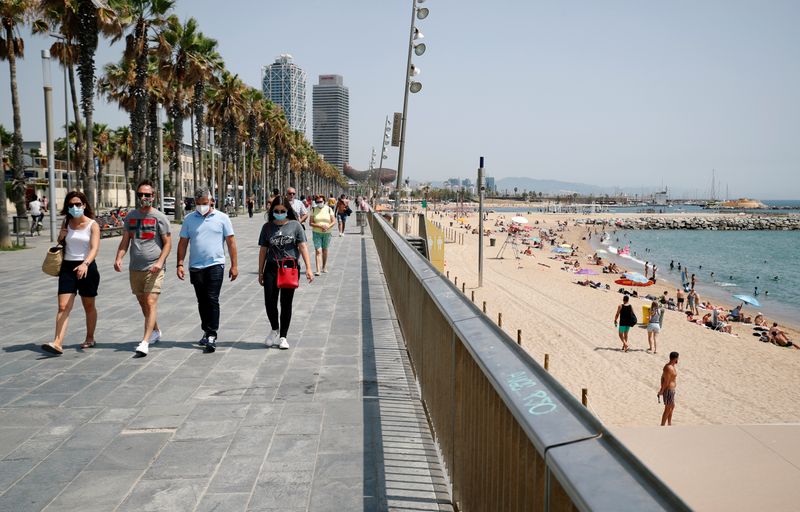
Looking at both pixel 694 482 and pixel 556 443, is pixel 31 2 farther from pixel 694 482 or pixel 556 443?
pixel 556 443

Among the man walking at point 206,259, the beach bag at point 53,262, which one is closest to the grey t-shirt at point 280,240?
the man walking at point 206,259

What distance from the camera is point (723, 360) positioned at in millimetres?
20250

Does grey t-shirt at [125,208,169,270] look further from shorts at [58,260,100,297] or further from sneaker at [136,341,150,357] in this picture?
sneaker at [136,341,150,357]

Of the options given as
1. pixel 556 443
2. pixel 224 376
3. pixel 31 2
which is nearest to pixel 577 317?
pixel 224 376

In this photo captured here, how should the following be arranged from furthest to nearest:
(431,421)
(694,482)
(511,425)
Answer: (694,482) < (431,421) < (511,425)

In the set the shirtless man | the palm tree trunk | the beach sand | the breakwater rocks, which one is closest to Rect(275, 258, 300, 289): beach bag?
the beach sand

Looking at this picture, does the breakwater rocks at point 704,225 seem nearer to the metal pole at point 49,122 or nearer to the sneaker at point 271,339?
the metal pole at point 49,122

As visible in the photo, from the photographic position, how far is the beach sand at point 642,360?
14734 millimetres

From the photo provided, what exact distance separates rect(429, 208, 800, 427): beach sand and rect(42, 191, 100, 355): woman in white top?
5.18 meters

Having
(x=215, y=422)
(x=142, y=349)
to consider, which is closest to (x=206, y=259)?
(x=142, y=349)

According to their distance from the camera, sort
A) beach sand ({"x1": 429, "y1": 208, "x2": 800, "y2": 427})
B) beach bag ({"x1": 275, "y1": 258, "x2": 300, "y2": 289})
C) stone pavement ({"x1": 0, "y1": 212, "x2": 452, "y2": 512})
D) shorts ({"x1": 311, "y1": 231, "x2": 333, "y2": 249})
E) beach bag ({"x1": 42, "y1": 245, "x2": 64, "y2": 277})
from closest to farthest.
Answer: stone pavement ({"x1": 0, "y1": 212, "x2": 452, "y2": 512}), beach bag ({"x1": 42, "y1": 245, "x2": 64, "y2": 277}), beach bag ({"x1": 275, "y1": 258, "x2": 300, "y2": 289}), shorts ({"x1": 311, "y1": 231, "x2": 333, "y2": 249}), beach sand ({"x1": 429, "y1": 208, "x2": 800, "y2": 427})

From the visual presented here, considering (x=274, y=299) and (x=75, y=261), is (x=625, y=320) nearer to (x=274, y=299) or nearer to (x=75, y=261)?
(x=274, y=299)

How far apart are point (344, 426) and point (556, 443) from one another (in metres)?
3.22

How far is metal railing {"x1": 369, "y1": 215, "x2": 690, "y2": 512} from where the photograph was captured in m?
1.46
